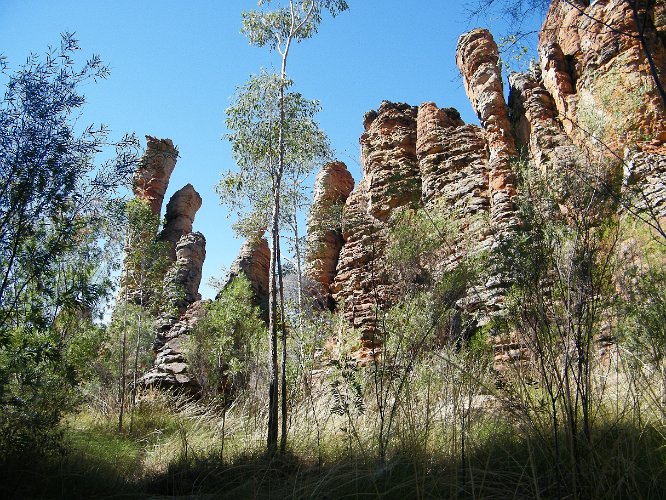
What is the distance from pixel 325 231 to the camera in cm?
2375

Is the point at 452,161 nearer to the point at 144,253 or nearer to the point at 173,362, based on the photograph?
the point at 144,253

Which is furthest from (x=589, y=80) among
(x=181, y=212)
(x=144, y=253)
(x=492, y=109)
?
(x=181, y=212)

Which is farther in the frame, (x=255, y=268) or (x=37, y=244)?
(x=255, y=268)

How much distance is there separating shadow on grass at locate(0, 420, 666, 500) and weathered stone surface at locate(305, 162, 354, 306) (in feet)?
44.0

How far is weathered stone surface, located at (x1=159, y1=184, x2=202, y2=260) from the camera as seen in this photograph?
3114 centimetres

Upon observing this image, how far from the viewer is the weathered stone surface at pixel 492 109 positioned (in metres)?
16.2

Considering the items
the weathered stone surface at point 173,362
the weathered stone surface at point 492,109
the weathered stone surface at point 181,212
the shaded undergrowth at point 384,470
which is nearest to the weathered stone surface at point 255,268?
the weathered stone surface at point 173,362

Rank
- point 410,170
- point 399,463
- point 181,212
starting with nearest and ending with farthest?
point 399,463 → point 410,170 → point 181,212

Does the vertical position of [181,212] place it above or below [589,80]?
above

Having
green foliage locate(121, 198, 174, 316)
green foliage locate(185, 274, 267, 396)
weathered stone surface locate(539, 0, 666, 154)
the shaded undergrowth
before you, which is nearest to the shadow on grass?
the shaded undergrowth

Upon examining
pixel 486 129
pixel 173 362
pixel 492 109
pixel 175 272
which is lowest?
pixel 173 362

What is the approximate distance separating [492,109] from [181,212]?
22.0 metres

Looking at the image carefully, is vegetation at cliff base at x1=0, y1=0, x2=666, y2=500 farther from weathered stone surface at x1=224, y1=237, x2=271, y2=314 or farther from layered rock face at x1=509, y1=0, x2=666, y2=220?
weathered stone surface at x1=224, y1=237, x2=271, y2=314

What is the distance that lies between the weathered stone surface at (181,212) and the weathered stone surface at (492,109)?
798 inches
